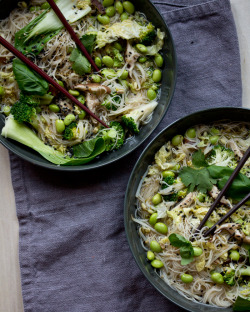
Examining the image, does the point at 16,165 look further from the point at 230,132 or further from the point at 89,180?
the point at 230,132

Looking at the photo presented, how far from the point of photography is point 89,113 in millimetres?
3754

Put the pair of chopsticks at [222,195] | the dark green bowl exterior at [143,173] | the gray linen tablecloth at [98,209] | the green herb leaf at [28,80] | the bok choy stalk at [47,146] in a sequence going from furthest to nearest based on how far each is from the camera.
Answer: the gray linen tablecloth at [98,209], the bok choy stalk at [47,146], the green herb leaf at [28,80], the dark green bowl exterior at [143,173], the pair of chopsticks at [222,195]

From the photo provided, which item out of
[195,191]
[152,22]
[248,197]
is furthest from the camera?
[152,22]

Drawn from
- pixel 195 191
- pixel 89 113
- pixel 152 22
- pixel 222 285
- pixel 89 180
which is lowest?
pixel 222 285

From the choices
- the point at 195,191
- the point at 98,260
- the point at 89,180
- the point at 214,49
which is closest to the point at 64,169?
the point at 89,180

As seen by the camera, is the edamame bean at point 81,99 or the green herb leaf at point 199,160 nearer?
the green herb leaf at point 199,160

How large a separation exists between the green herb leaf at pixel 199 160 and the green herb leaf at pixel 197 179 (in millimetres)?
54

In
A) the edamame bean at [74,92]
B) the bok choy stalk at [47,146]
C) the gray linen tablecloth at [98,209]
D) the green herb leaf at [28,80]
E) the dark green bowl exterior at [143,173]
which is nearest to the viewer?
the dark green bowl exterior at [143,173]

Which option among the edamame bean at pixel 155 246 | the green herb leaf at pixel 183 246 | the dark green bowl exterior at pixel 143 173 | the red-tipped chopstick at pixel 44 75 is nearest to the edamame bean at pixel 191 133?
the dark green bowl exterior at pixel 143 173

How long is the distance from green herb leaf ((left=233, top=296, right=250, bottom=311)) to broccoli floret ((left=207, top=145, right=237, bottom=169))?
1.25 m

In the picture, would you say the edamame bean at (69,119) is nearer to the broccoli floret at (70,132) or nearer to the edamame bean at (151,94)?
the broccoli floret at (70,132)

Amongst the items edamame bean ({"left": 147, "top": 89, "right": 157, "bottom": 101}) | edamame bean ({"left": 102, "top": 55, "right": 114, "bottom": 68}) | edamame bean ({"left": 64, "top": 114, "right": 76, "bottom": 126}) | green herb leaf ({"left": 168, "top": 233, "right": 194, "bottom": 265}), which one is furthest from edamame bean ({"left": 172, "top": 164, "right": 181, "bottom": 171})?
edamame bean ({"left": 102, "top": 55, "right": 114, "bottom": 68})

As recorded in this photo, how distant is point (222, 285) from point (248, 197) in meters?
0.93

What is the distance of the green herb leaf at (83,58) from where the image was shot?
3740 millimetres
